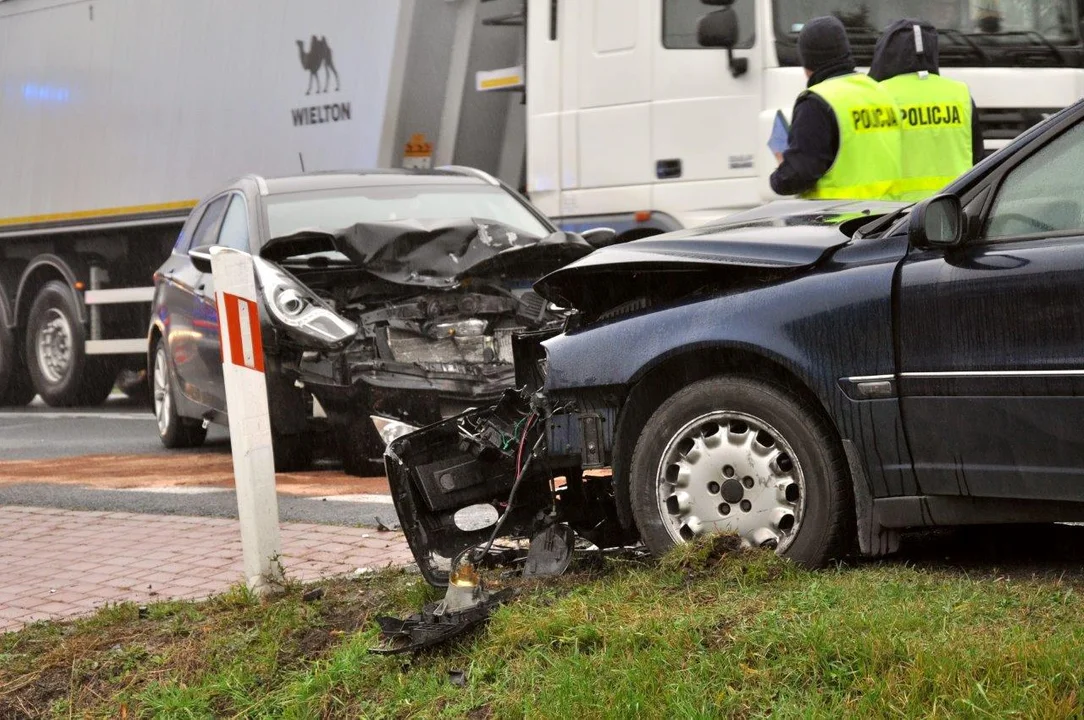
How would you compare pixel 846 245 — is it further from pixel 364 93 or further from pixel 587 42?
pixel 364 93

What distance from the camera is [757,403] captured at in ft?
15.9

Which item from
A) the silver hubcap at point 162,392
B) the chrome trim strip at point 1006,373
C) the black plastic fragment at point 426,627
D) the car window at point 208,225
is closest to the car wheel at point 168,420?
the silver hubcap at point 162,392

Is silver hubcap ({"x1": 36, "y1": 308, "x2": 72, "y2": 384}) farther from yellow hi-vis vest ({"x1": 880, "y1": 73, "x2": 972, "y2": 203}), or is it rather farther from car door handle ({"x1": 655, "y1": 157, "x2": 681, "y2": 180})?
yellow hi-vis vest ({"x1": 880, "y1": 73, "x2": 972, "y2": 203})

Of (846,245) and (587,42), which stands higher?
(587,42)

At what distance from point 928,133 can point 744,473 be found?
9.22ft

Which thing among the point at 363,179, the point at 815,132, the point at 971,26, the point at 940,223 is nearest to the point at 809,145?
the point at 815,132

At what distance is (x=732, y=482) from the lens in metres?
4.87

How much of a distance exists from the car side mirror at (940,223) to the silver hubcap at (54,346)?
41.1ft

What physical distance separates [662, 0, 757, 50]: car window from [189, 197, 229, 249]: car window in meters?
2.88

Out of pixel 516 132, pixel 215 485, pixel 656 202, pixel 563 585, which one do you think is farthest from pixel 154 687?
pixel 516 132

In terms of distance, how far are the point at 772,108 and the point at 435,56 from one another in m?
3.29

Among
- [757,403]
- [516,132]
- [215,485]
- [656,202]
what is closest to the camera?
→ [757,403]

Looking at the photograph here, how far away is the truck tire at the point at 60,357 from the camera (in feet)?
51.9

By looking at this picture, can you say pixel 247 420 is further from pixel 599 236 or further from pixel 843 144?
pixel 599 236
